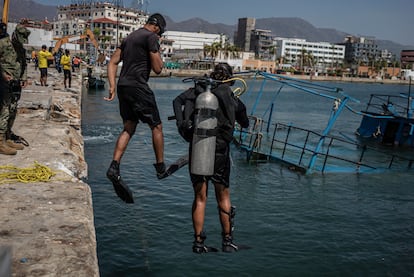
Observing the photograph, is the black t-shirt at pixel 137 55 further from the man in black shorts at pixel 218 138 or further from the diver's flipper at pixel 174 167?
the diver's flipper at pixel 174 167

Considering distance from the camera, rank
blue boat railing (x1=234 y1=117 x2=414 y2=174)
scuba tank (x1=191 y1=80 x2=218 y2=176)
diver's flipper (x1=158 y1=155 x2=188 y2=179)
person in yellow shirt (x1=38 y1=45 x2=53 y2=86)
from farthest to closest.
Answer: person in yellow shirt (x1=38 y1=45 x2=53 y2=86) → blue boat railing (x1=234 y1=117 x2=414 y2=174) → diver's flipper (x1=158 y1=155 x2=188 y2=179) → scuba tank (x1=191 y1=80 x2=218 y2=176)

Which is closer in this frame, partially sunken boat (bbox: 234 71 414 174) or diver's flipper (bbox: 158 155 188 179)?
diver's flipper (bbox: 158 155 188 179)

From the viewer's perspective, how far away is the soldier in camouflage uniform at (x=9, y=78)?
8.53m

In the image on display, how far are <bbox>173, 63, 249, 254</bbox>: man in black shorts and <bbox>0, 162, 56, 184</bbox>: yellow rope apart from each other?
10.1 ft

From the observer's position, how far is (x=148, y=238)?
10.2 m

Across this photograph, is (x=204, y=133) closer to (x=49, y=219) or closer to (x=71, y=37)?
(x=49, y=219)

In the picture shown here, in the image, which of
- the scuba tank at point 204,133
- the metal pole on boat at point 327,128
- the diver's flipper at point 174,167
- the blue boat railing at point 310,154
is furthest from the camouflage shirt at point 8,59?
the metal pole on boat at point 327,128

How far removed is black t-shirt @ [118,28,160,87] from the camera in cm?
556

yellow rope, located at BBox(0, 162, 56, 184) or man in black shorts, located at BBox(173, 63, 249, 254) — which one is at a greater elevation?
man in black shorts, located at BBox(173, 63, 249, 254)

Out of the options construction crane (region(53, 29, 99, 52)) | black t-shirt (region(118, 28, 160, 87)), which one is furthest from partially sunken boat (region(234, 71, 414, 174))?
construction crane (region(53, 29, 99, 52))

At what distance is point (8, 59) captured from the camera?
862cm

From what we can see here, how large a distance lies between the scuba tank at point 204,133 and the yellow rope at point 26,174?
3.27 m

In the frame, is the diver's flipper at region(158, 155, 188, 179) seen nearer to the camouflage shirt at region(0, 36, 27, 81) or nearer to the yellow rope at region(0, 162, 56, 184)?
the yellow rope at region(0, 162, 56, 184)

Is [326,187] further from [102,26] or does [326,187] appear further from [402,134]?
[102,26]
